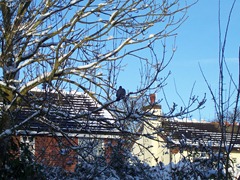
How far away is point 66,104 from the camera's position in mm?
8461

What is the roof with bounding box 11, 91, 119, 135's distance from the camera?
769 centimetres

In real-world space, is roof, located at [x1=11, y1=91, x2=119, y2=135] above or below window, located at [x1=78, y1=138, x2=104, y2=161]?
above

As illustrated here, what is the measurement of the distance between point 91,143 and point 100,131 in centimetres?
129

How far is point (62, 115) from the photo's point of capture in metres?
7.86

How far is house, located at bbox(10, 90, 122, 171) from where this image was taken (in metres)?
7.76

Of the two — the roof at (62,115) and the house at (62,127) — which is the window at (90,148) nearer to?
the house at (62,127)

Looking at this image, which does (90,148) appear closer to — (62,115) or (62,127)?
(62,127)

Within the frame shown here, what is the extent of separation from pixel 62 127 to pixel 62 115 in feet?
2.90

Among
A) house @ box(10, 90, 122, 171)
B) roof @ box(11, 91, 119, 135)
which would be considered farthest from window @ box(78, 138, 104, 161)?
roof @ box(11, 91, 119, 135)

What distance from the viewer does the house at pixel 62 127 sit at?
7.76m

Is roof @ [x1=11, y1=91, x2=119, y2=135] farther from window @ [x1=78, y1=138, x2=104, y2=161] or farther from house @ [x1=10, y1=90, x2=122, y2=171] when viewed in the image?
window @ [x1=78, y1=138, x2=104, y2=161]

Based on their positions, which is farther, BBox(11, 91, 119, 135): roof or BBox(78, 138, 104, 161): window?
BBox(78, 138, 104, 161): window

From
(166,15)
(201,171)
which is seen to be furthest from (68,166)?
(166,15)

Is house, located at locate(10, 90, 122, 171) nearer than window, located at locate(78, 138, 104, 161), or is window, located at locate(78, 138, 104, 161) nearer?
house, located at locate(10, 90, 122, 171)
